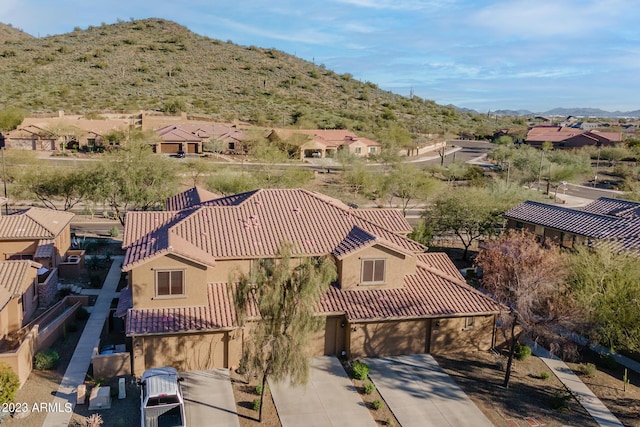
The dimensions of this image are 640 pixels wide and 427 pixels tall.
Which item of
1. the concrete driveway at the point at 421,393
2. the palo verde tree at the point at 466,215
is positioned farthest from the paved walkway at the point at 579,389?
the palo verde tree at the point at 466,215

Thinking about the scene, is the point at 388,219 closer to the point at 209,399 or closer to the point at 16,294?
the point at 209,399

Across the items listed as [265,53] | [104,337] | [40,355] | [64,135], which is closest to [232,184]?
[104,337]

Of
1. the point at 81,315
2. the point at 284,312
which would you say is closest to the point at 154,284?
the point at 81,315

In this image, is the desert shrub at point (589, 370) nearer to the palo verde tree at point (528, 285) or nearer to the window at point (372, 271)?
the palo verde tree at point (528, 285)

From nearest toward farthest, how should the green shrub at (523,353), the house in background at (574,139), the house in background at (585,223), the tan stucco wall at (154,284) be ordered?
the tan stucco wall at (154,284)
the green shrub at (523,353)
the house in background at (585,223)
the house in background at (574,139)

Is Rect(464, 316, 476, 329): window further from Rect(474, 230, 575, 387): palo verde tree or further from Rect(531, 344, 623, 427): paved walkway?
Rect(531, 344, 623, 427): paved walkway

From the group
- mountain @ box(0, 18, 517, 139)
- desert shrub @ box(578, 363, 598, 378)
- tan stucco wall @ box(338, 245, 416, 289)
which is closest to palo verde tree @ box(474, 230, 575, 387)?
desert shrub @ box(578, 363, 598, 378)
